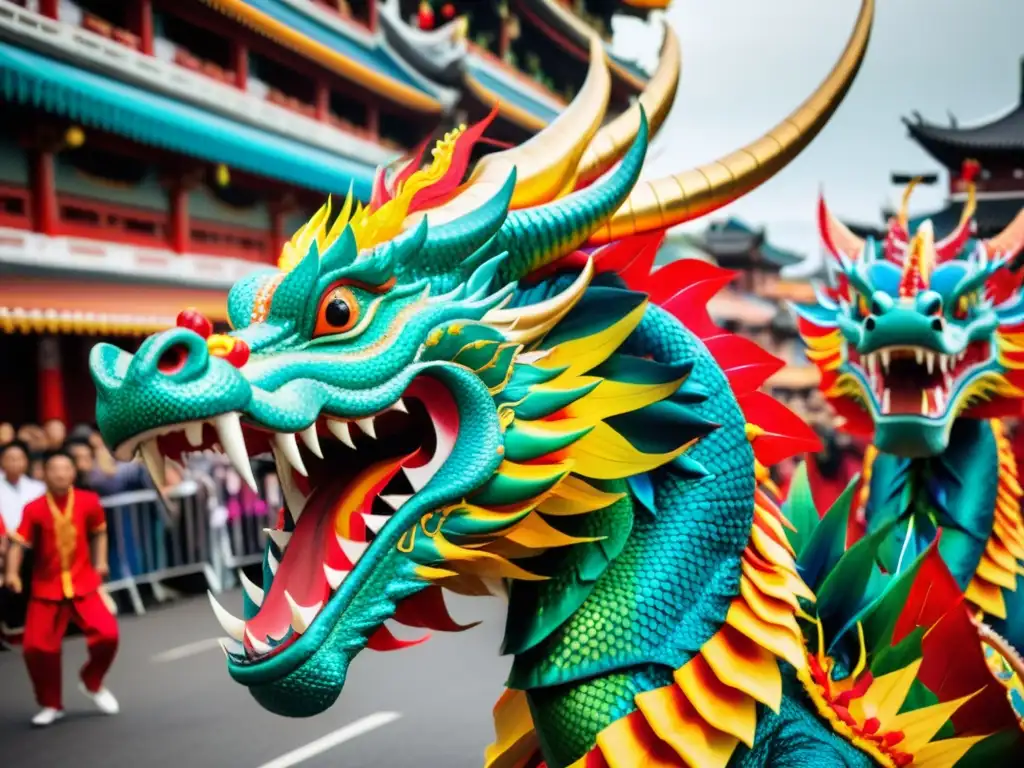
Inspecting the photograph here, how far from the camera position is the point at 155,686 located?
5215 millimetres

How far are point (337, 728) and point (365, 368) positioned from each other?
3.55m

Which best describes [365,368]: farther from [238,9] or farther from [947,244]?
[238,9]

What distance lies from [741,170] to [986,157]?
62.2 ft

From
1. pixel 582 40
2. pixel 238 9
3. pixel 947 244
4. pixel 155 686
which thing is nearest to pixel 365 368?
pixel 947 244

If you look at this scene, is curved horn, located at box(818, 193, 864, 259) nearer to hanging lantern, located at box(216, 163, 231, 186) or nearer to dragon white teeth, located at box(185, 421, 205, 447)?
dragon white teeth, located at box(185, 421, 205, 447)

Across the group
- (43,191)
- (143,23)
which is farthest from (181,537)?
(143,23)

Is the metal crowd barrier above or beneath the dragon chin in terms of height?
beneath

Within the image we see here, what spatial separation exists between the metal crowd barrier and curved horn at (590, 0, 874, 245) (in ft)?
18.2

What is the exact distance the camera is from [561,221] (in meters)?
1.55

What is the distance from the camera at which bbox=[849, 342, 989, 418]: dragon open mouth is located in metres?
2.90

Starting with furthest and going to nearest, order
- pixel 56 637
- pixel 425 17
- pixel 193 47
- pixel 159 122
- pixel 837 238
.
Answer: pixel 425 17 < pixel 193 47 < pixel 159 122 < pixel 56 637 < pixel 837 238

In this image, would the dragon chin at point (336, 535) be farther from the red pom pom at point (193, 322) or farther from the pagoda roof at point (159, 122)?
the pagoda roof at point (159, 122)

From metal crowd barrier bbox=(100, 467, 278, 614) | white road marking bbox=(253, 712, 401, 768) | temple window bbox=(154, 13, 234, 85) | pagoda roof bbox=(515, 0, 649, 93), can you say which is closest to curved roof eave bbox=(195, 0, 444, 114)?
temple window bbox=(154, 13, 234, 85)

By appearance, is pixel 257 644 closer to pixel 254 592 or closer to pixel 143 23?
pixel 254 592
